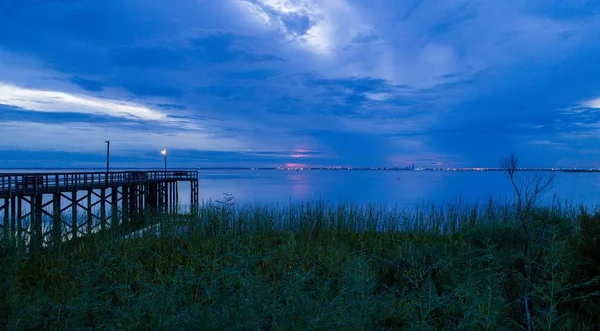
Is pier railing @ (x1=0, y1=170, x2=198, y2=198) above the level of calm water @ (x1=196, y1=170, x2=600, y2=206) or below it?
above

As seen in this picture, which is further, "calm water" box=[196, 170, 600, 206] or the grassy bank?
"calm water" box=[196, 170, 600, 206]

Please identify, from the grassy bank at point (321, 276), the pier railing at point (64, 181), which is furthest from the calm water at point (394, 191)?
the grassy bank at point (321, 276)

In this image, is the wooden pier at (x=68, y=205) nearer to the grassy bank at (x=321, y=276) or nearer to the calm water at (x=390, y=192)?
the grassy bank at (x=321, y=276)

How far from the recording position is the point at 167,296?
2887mm

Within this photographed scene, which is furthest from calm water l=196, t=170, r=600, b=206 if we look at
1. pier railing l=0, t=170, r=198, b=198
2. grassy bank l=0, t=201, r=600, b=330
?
grassy bank l=0, t=201, r=600, b=330

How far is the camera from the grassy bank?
299 centimetres

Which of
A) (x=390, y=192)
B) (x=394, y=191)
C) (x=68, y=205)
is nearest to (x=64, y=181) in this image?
(x=68, y=205)

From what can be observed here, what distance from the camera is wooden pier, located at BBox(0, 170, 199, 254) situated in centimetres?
977

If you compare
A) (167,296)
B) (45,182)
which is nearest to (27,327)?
(167,296)

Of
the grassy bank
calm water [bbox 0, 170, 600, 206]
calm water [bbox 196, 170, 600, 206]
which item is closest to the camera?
the grassy bank

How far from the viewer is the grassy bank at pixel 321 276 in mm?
2994

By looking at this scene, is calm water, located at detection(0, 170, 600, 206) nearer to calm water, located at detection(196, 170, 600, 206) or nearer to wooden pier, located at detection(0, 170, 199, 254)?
calm water, located at detection(196, 170, 600, 206)

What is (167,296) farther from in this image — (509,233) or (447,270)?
(509,233)

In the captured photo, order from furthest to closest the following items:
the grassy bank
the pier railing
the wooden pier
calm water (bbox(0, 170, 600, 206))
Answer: calm water (bbox(0, 170, 600, 206))
the pier railing
the wooden pier
the grassy bank
